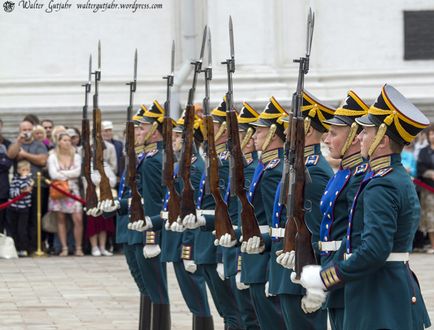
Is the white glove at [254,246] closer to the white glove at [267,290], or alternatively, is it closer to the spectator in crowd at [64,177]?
the white glove at [267,290]

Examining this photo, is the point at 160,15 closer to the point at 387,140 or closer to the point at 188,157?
Result: the point at 188,157

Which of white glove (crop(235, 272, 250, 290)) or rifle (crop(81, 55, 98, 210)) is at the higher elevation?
rifle (crop(81, 55, 98, 210))

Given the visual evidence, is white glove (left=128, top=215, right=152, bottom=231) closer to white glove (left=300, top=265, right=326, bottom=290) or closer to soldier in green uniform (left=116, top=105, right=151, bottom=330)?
soldier in green uniform (left=116, top=105, right=151, bottom=330)

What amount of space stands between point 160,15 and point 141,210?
10.8 meters

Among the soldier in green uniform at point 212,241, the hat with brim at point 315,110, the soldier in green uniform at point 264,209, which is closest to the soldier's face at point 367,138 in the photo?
the hat with brim at point 315,110

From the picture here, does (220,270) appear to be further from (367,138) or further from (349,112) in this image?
(367,138)

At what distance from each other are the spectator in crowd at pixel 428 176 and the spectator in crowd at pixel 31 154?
422 cm

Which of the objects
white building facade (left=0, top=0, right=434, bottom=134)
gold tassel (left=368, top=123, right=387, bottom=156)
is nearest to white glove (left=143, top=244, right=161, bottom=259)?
gold tassel (left=368, top=123, right=387, bottom=156)

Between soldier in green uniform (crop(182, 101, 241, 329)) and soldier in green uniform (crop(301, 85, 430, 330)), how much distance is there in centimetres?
265

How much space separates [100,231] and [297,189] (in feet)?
31.5

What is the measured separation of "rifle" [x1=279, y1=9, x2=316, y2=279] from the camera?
19.0ft

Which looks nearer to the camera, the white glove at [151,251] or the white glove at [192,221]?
the white glove at [192,221]

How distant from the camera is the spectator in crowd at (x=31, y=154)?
15.2m

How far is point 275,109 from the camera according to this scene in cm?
727
